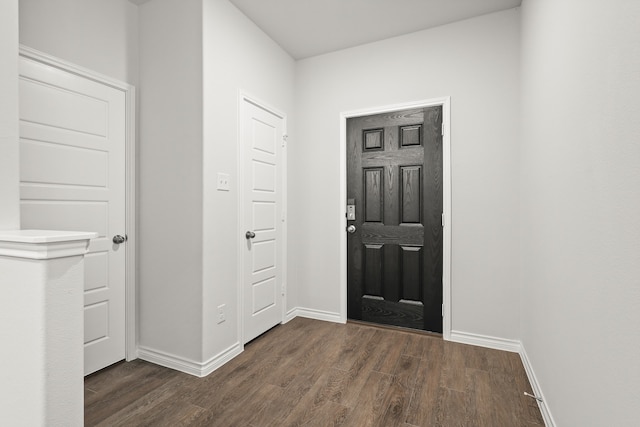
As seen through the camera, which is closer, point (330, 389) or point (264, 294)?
point (330, 389)

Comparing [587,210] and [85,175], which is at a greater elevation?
[85,175]

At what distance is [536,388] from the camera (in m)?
1.92

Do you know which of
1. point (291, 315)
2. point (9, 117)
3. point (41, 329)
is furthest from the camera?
point (291, 315)

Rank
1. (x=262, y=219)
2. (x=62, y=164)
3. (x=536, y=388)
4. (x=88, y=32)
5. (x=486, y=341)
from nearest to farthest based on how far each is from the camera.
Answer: (x=536, y=388)
(x=62, y=164)
(x=88, y=32)
(x=486, y=341)
(x=262, y=219)

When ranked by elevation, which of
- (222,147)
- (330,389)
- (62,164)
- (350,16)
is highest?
(350,16)

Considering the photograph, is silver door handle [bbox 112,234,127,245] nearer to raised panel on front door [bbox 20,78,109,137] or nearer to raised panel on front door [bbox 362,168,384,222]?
raised panel on front door [bbox 20,78,109,137]

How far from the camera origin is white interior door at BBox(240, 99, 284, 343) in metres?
Result: 2.68

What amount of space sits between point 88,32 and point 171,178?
1119mm

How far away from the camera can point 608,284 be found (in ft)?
3.34

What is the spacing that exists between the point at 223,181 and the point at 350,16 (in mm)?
1782

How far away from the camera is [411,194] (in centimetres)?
291

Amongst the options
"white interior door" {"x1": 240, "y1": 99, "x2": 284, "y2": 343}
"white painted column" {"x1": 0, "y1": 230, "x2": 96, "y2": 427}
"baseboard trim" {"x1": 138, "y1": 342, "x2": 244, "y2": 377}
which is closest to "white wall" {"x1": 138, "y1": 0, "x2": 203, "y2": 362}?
"baseboard trim" {"x1": 138, "y1": 342, "x2": 244, "y2": 377}

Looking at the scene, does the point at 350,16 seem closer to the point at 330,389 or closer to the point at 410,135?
the point at 410,135

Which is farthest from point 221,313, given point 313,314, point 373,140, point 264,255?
point 373,140
